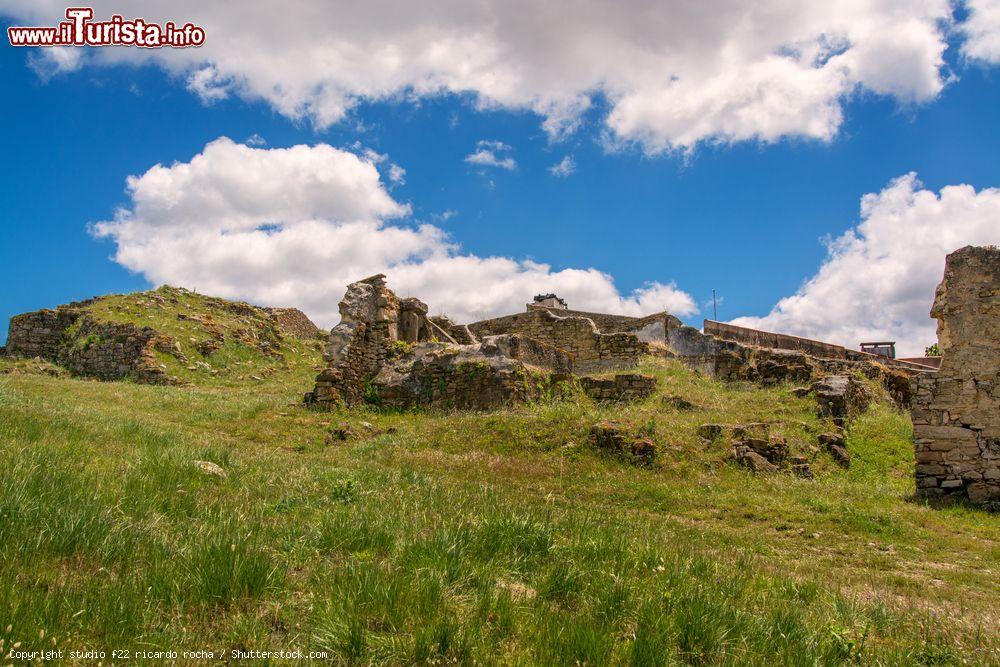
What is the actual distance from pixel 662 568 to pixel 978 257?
9.60 meters

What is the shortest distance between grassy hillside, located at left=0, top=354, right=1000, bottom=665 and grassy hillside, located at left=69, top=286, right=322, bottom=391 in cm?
1552

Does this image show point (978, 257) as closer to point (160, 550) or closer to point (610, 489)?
A: point (610, 489)

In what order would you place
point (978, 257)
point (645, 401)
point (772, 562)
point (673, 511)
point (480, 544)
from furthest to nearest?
point (645, 401), point (978, 257), point (673, 511), point (772, 562), point (480, 544)


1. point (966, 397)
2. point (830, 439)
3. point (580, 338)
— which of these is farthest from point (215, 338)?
point (966, 397)

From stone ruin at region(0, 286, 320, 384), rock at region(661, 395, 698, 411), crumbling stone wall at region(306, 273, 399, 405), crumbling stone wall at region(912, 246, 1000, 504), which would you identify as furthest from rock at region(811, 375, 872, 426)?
stone ruin at region(0, 286, 320, 384)

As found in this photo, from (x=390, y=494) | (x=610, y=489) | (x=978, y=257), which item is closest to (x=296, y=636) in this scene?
(x=390, y=494)

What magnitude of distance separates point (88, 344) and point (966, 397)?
28.8 metres

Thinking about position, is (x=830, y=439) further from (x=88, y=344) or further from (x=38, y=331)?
(x=38, y=331)

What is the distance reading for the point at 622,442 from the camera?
437 inches

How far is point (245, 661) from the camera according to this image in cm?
256

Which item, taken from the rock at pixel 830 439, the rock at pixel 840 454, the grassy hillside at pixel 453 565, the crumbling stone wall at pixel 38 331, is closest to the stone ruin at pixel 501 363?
the rock at pixel 830 439

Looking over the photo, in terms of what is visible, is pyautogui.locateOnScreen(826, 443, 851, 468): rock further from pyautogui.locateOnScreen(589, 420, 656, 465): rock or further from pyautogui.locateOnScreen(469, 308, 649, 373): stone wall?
pyautogui.locateOnScreen(469, 308, 649, 373): stone wall

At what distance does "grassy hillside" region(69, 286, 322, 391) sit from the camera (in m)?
24.1

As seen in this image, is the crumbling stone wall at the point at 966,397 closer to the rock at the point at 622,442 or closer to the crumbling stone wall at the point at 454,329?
the rock at the point at 622,442
